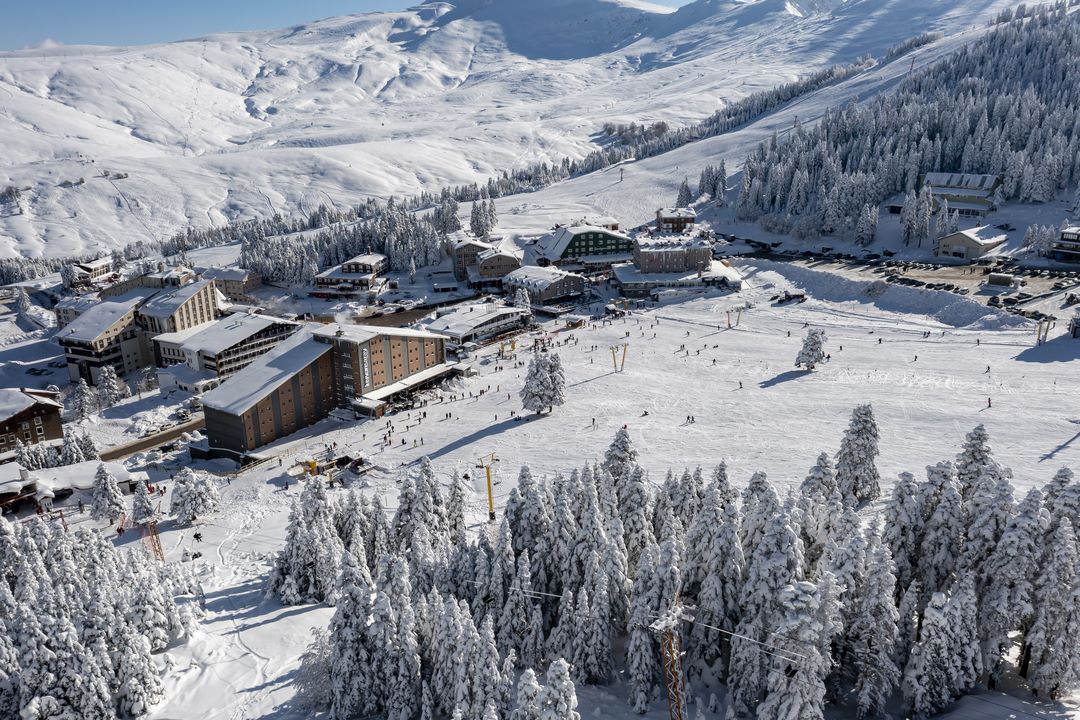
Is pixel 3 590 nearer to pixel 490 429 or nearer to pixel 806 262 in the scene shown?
pixel 490 429

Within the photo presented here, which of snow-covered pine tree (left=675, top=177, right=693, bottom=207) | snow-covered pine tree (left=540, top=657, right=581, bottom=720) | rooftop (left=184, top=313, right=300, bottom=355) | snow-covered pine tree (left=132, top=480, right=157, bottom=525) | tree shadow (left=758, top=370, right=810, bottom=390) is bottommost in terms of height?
snow-covered pine tree (left=132, top=480, right=157, bottom=525)

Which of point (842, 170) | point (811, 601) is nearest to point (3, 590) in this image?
point (811, 601)

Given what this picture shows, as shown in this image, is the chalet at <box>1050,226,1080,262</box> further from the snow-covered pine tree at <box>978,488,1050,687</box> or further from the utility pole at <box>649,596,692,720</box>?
the utility pole at <box>649,596,692,720</box>

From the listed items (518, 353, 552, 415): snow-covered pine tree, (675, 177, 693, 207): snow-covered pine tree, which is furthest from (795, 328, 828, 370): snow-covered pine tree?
(675, 177, 693, 207): snow-covered pine tree

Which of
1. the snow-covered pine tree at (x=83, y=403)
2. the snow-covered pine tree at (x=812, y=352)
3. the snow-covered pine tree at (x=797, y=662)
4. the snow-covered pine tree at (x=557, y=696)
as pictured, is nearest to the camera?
the snow-covered pine tree at (x=557, y=696)

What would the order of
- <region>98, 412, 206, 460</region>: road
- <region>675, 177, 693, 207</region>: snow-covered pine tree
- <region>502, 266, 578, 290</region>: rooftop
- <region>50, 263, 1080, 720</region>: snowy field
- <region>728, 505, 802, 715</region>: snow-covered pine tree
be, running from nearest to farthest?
1. <region>728, 505, 802, 715</region>: snow-covered pine tree
2. <region>50, 263, 1080, 720</region>: snowy field
3. <region>98, 412, 206, 460</region>: road
4. <region>502, 266, 578, 290</region>: rooftop
5. <region>675, 177, 693, 207</region>: snow-covered pine tree

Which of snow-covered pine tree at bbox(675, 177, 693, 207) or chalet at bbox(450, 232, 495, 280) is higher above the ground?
snow-covered pine tree at bbox(675, 177, 693, 207)

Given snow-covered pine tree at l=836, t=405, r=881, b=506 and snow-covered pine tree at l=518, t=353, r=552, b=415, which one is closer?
snow-covered pine tree at l=836, t=405, r=881, b=506

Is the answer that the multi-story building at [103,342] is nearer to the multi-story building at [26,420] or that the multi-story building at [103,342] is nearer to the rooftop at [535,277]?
the multi-story building at [26,420]

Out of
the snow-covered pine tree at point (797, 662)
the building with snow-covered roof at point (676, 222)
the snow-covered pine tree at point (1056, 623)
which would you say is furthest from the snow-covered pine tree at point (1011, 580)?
the building with snow-covered roof at point (676, 222)
